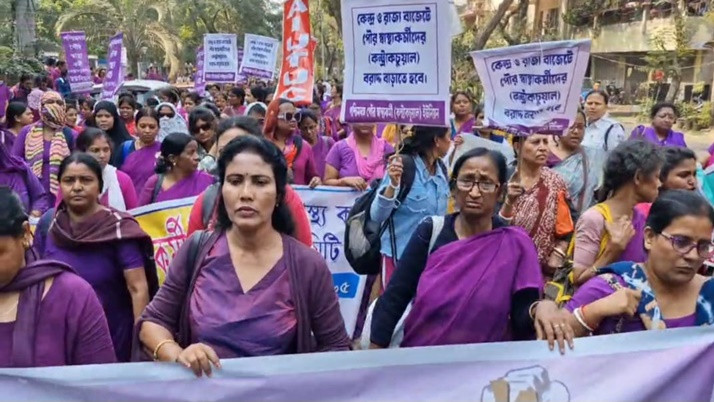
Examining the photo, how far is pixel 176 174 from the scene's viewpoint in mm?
4746

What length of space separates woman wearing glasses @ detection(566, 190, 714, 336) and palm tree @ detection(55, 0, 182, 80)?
2976 cm

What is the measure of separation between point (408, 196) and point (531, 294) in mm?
1265

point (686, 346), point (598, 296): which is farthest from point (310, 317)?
point (686, 346)

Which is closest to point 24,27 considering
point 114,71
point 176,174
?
point 114,71

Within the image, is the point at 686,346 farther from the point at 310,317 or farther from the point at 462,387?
the point at 310,317

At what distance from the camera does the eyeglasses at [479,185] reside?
9.34 ft

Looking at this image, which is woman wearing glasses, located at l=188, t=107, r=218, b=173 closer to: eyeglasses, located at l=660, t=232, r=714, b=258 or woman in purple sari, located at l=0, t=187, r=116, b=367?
woman in purple sari, located at l=0, t=187, r=116, b=367

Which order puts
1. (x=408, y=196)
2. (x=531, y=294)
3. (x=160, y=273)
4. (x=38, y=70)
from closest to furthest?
(x=531, y=294)
(x=408, y=196)
(x=160, y=273)
(x=38, y=70)

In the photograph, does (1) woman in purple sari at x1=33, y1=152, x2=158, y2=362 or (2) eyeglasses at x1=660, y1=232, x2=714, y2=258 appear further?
(1) woman in purple sari at x1=33, y1=152, x2=158, y2=362

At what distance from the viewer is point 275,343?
241cm

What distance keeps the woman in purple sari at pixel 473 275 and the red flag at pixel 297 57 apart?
9.86ft

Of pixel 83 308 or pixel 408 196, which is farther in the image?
pixel 408 196

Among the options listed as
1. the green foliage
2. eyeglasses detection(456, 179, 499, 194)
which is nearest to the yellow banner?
eyeglasses detection(456, 179, 499, 194)

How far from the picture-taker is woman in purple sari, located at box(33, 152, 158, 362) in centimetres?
322
